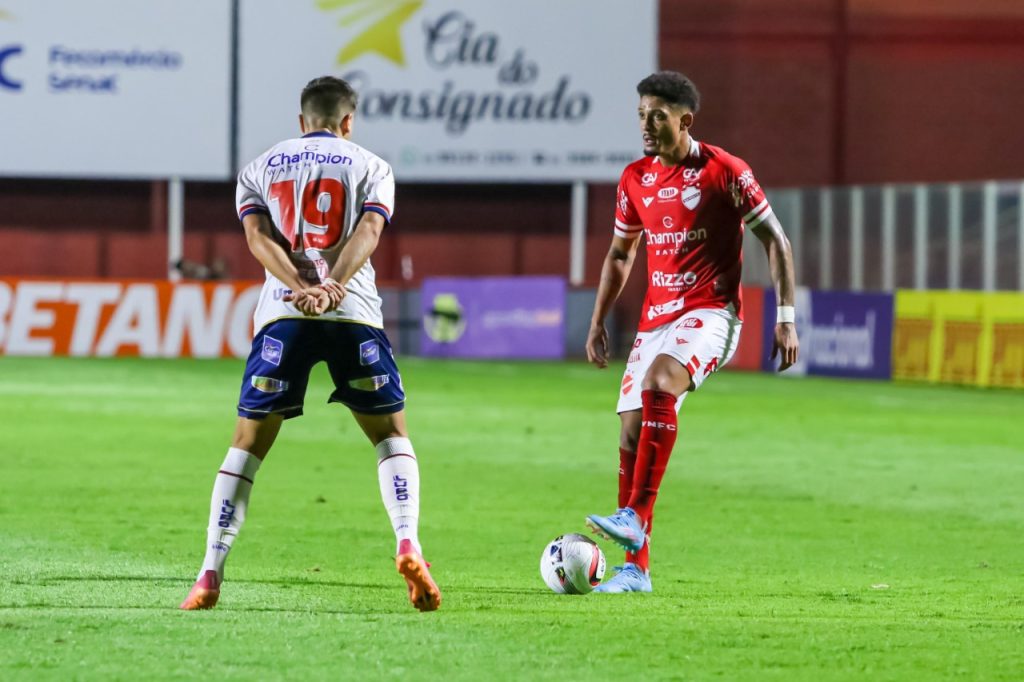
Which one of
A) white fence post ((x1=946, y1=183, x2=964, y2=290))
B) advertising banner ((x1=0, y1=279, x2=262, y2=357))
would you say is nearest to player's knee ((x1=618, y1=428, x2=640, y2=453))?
white fence post ((x1=946, y1=183, x2=964, y2=290))

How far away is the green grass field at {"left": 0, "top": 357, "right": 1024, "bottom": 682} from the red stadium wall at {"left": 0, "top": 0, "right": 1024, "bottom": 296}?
58.1 feet

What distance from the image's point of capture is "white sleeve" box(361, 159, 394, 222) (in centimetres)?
763

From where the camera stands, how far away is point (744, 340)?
31.1 m

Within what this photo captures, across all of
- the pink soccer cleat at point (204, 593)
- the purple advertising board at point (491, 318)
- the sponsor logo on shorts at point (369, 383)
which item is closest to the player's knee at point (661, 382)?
the sponsor logo on shorts at point (369, 383)

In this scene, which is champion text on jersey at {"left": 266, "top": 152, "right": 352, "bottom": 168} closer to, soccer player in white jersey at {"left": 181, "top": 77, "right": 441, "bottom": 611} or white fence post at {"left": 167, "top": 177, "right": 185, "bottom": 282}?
soccer player in white jersey at {"left": 181, "top": 77, "right": 441, "bottom": 611}

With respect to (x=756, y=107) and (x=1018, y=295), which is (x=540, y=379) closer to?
(x=1018, y=295)

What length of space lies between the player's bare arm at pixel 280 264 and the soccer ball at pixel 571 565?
5.26 ft

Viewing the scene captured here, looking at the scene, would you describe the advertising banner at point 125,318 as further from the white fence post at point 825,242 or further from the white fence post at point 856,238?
the white fence post at point 856,238

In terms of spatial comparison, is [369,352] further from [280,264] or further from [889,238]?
[889,238]

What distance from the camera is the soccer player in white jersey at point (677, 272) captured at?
8.55 m

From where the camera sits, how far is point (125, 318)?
30828 millimetres

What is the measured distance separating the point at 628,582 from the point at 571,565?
0.35 m

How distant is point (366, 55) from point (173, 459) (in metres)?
20.9

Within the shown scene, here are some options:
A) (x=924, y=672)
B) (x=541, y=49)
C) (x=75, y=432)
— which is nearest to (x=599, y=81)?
(x=541, y=49)
